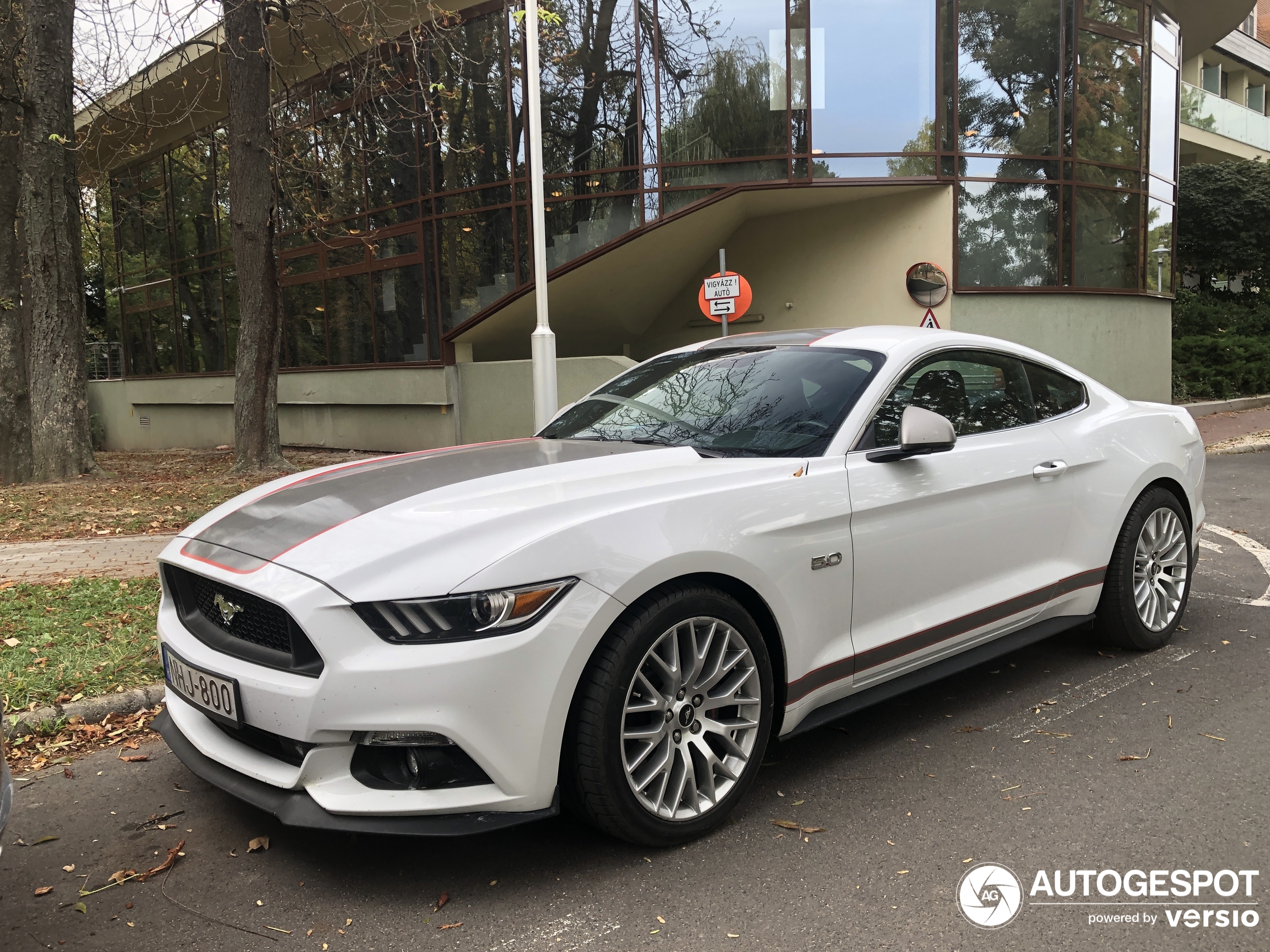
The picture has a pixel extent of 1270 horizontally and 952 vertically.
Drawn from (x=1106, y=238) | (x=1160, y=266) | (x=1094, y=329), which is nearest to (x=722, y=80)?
(x=1106, y=238)

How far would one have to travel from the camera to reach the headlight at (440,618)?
2574mm

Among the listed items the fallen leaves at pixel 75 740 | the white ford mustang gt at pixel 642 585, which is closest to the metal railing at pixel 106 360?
the fallen leaves at pixel 75 740

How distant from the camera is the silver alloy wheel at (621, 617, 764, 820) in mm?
2889

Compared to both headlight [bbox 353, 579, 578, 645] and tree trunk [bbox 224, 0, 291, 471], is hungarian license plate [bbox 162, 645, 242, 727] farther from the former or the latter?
tree trunk [bbox 224, 0, 291, 471]

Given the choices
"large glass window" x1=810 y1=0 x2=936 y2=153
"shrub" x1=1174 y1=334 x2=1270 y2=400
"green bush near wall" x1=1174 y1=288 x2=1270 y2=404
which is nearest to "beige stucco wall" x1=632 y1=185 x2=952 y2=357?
"large glass window" x1=810 y1=0 x2=936 y2=153

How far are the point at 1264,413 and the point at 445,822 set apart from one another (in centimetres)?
2135

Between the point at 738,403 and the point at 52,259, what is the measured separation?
11.2 m

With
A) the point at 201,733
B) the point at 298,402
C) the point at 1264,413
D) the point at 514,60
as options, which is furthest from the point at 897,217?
the point at 201,733

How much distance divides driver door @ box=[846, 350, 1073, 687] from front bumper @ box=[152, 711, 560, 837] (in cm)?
141

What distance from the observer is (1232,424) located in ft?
57.4

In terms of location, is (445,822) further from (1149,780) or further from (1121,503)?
(1121,503)

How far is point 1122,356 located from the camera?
18.3 metres

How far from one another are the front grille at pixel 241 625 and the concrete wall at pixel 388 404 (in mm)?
11748

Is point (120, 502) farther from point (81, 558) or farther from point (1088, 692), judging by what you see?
point (1088, 692)
